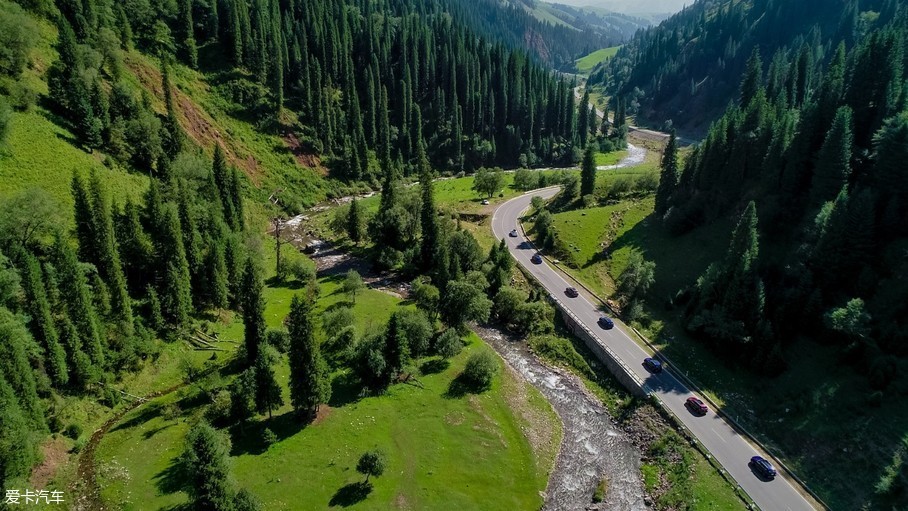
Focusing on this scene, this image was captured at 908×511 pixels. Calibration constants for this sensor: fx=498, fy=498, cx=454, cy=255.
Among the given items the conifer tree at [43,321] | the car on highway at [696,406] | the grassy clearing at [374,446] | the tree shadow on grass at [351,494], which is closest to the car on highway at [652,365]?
the car on highway at [696,406]

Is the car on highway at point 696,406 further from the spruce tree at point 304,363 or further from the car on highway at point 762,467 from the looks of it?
the spruce tree at point 304,363

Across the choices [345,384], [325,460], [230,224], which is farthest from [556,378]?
[230,224]

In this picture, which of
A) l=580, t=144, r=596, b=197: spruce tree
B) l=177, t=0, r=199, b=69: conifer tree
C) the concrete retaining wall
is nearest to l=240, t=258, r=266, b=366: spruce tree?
the concrete retaining wall

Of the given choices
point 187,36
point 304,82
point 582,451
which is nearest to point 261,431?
point 582,451

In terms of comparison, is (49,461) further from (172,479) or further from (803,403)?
(803,403)

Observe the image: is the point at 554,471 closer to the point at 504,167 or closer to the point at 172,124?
the point at 172,124

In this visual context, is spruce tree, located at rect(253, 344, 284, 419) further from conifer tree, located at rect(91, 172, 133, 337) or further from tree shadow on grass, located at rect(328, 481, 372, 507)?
conifer tree, located at rect(91, 172, 133, 337)
